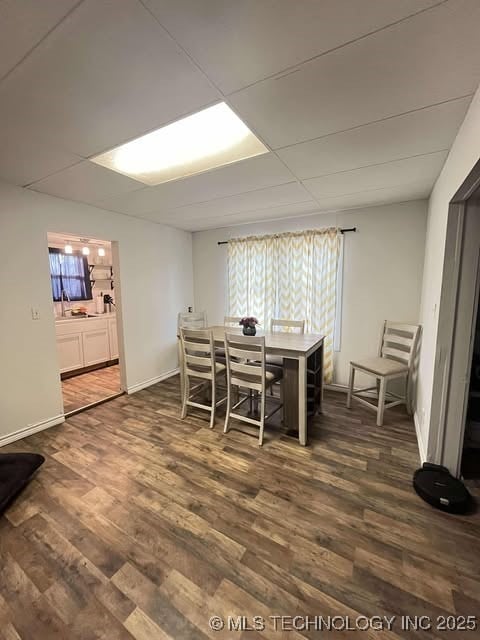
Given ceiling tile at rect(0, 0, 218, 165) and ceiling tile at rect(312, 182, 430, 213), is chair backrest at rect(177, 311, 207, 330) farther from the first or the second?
ceiling tile at rect(0, 0, 218, 165)

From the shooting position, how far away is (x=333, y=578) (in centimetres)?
131

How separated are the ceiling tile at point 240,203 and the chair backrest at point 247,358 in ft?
5.03

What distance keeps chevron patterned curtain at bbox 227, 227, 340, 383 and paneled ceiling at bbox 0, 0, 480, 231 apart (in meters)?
1.47

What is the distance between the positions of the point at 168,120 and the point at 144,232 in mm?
2476

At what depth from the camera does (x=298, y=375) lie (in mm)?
2439

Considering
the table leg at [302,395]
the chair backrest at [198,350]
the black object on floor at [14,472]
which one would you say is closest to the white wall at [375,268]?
the table leg at [302,395]

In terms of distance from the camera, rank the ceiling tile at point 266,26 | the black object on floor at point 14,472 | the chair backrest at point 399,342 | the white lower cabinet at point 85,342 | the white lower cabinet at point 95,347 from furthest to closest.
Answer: the white lower cabinet at point 95,347 → the white lower cabinet at point 85,342 → the chair backrest at point 399,342 → the black object on floor at point 14,472 → the ceiling tile at point 266,26

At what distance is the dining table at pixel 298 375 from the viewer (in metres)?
2.39

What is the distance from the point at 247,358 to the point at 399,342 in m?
1.87

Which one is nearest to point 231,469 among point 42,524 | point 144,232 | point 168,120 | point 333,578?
point 333,578

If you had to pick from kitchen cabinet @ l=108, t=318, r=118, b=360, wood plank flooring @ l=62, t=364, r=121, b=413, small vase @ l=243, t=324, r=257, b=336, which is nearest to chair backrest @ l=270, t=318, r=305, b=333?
small vase @ l=243, t=324, r=257, b=336

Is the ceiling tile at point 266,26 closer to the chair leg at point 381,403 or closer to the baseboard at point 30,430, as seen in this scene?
the chair leg at point 381,403

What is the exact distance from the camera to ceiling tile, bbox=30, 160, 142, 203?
2141 mm

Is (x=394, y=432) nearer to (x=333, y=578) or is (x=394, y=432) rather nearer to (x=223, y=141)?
(x=333, y=578)
